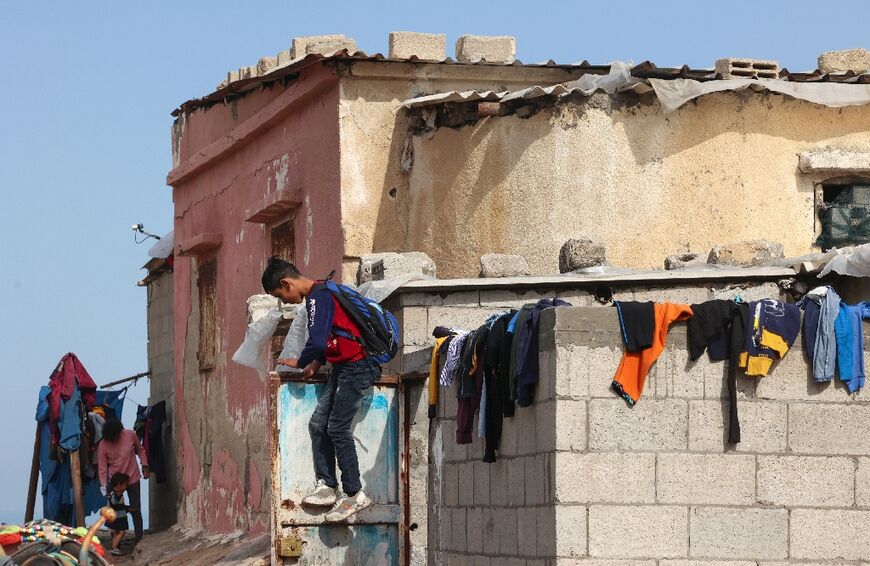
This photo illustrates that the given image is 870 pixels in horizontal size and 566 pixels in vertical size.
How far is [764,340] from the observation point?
8.40 m

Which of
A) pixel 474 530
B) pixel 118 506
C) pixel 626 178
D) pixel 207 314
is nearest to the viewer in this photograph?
pixel 474 530

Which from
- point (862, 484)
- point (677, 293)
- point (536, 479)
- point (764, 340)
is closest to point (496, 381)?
point (536, 479)

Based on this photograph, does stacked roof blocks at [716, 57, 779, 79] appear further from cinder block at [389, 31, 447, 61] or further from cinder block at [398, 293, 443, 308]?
cinder block at [398, 293, 443, 308]

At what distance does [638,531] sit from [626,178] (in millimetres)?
7425

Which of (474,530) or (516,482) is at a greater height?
(516,482)

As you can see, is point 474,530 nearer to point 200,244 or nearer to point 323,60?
point 323,60

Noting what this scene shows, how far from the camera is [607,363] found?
8.39 m

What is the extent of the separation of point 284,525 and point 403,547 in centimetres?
82

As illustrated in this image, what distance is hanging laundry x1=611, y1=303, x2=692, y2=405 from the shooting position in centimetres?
835

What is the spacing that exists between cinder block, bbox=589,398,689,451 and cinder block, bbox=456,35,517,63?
26.2ft

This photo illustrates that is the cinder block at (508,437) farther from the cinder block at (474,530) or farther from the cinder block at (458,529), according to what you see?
the cinder block at (458,529)

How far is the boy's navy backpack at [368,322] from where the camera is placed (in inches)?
411

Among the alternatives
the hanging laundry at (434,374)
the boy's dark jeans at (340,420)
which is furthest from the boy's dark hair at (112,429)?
the hanging laundry at (434,374)

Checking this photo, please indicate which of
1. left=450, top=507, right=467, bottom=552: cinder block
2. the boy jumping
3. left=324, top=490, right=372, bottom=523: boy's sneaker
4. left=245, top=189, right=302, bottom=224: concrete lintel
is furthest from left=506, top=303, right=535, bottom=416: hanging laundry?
left=245, top=189, right=302, bottom=224: concrete lintel
